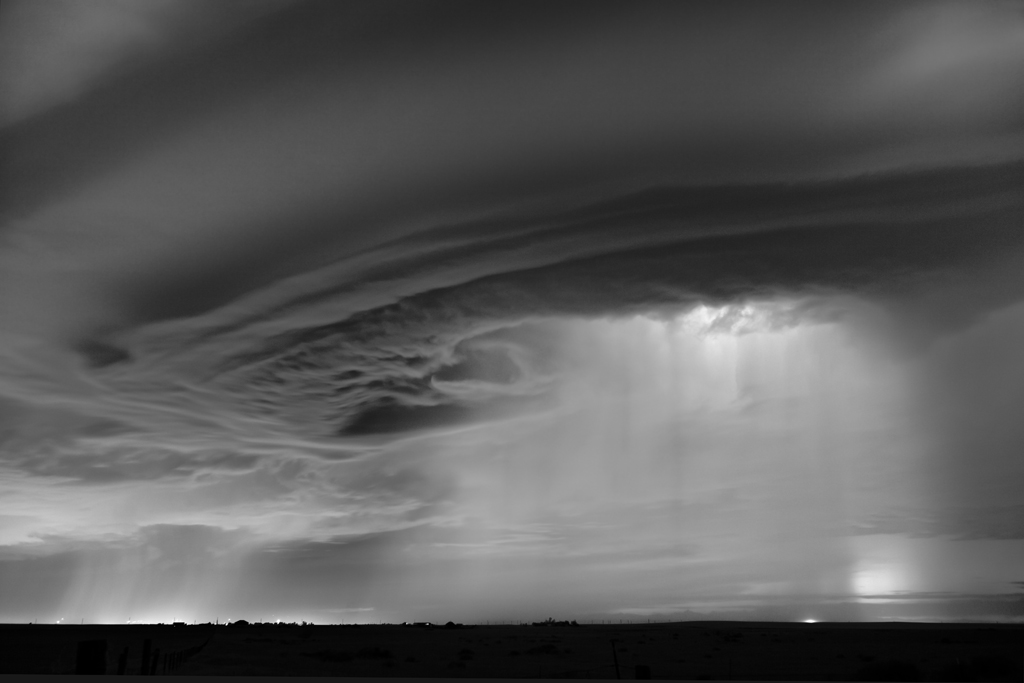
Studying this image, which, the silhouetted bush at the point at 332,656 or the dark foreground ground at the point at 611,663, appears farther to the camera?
the silhouetted bush at the point at 332,656

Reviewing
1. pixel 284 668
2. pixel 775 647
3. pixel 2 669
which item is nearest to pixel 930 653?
pixel 775 647

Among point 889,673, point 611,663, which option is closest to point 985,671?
point 889,673

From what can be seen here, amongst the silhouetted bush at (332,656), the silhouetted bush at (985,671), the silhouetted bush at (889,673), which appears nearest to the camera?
the silhouetted bush at (985,671)

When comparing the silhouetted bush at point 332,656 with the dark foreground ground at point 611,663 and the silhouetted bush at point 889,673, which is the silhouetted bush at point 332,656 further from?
the silhouetted bush at point 889,673

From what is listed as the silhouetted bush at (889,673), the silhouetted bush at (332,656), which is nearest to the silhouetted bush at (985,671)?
the silhouetted bush at (889,673)

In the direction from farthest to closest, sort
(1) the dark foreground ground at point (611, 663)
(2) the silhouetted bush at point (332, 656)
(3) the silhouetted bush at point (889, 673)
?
(2) the silhouetted bush at point (332, 656) → (1) the dark foreground ground at point (611, 663) → (3) the silhouetted bush at point (889, 673)

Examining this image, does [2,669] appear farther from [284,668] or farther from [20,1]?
[20,1]

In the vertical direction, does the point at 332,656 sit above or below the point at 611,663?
above

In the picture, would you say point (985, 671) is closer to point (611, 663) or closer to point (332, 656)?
point (611, 663)

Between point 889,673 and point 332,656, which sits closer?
point 889,673

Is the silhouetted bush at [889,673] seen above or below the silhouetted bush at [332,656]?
below

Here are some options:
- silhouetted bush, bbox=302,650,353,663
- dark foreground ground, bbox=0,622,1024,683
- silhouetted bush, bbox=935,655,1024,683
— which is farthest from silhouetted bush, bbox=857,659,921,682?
silhouetted bush, bbox=302,650,353,663
